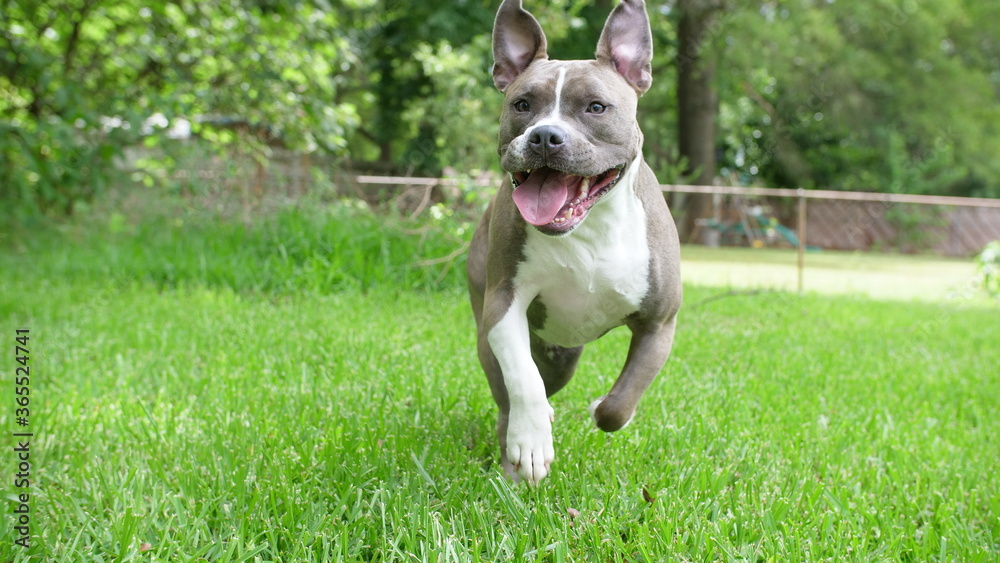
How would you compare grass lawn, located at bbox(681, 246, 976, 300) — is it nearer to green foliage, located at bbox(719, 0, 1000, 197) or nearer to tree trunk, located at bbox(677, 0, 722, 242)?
tree trunk, located at bbox(677, 0, 722, 242)

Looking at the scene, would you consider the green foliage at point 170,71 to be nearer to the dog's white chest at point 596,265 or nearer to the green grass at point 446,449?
the green grass at point 446,449

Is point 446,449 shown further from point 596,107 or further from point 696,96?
point 696,96

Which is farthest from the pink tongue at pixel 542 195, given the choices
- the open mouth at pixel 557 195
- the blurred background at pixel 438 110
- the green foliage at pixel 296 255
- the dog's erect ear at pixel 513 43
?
the blurred background at pixel 438 110

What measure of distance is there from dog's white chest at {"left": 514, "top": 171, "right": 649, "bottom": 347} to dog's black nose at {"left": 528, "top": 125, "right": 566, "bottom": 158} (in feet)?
1.14

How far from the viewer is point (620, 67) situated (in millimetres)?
2703

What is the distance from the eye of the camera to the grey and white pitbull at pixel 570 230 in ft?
7.69

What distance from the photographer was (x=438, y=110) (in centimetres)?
1518

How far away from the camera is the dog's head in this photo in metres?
2.26

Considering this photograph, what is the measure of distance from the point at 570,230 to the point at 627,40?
32.3 inches

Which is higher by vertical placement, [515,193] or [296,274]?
[515,193]

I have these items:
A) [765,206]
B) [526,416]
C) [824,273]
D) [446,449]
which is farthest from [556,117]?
[765,206]

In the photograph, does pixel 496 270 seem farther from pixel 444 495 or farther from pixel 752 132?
pixel 752 132

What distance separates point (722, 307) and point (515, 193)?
538 cm

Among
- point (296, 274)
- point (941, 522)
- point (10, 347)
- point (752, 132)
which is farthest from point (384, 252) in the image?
point (752, 132)
